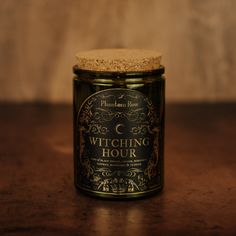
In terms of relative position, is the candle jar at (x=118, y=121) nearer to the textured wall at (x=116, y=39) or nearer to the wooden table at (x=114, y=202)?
the wooden table at (x=114, y=202)

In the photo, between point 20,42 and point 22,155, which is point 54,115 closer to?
point 20,42

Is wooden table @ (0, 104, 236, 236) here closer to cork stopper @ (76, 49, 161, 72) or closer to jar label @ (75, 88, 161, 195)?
jar label @ (75, 88, 161, 195)

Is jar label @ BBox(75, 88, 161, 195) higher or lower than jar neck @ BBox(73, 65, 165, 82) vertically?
lower

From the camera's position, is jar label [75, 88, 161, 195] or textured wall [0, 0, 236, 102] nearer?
jar label [75, 88, 161, 195]

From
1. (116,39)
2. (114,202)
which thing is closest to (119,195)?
(114,202)

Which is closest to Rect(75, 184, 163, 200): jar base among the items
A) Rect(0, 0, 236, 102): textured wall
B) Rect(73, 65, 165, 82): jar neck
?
Rect(73, 65, 165, 82): jar neck

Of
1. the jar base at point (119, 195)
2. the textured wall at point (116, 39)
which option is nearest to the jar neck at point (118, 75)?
the jar base at point (119, 195)

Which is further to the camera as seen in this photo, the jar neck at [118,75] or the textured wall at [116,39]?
the textured wall at [116,39]
